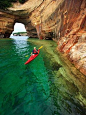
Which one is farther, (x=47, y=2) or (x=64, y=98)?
(x=47, y=2)

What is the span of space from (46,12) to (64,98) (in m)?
24.7

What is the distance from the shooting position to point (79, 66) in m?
4.90

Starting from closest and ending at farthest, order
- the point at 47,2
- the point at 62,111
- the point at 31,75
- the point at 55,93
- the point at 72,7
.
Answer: the point at 62,111 < the point at 55,93 < the point at 31,75 < the point at 72,7 < the point at 47,2

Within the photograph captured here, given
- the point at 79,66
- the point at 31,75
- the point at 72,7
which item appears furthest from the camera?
the point at 72,7

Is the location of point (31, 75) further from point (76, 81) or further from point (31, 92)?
point (76, 81)

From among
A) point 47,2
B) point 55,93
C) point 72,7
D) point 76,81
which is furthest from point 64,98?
point 47,2

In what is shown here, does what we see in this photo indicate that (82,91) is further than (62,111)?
Yes

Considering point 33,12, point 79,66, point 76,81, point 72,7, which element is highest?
point 33,12

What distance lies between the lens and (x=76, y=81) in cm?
380

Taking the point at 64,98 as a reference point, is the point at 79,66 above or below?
above

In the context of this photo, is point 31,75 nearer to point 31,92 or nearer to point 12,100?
point 31,92

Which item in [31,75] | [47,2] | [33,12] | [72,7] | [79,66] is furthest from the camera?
[33,12]

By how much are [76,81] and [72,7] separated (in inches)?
453

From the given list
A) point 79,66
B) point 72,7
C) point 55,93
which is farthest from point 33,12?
point 55,93
